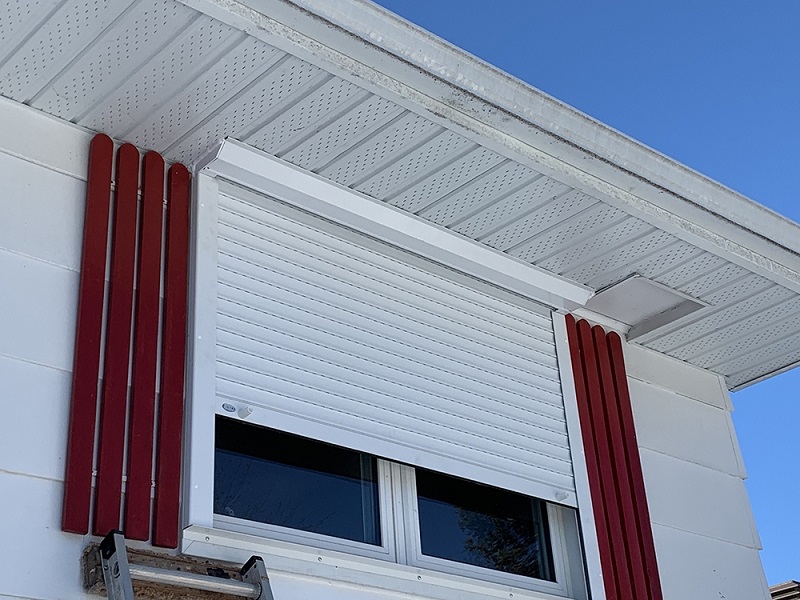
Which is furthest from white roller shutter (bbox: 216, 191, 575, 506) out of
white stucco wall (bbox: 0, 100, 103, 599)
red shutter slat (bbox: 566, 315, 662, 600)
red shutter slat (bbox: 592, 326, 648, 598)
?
white stucco wall (bbox: 0, 100, 103, 599)

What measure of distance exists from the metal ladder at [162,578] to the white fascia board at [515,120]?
1.34 m

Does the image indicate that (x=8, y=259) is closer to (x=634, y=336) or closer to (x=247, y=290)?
(x=247, y=290)

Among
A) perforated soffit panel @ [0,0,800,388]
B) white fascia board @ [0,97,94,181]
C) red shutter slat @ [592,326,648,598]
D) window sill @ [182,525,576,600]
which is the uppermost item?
perforated soffit panel @ [0,0,800,388]

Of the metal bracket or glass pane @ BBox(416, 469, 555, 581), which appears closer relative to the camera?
the metal bracket

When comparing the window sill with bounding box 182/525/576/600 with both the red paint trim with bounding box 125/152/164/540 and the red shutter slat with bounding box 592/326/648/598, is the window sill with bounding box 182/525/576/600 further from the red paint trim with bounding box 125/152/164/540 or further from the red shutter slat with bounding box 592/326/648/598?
the red shutter slat with bounding box 592/326/648/598

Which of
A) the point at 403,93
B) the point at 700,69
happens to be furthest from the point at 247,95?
the point at 700,69

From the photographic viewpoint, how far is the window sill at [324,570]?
9.78 feet

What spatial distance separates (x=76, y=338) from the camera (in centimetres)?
302

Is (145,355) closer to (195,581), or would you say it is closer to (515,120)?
(195,581)

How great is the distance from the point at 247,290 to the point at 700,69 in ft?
34.1

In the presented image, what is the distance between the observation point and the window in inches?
127

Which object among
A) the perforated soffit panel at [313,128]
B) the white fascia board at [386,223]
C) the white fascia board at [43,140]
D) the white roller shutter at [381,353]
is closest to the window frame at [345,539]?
the white roller shutter at [381,353]

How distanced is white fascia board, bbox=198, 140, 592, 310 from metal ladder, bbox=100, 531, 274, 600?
119 centimetres

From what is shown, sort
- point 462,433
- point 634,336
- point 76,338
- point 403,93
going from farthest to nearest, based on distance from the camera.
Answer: point 634,336 < point 462,433 < point 403,93 < point 76,338
